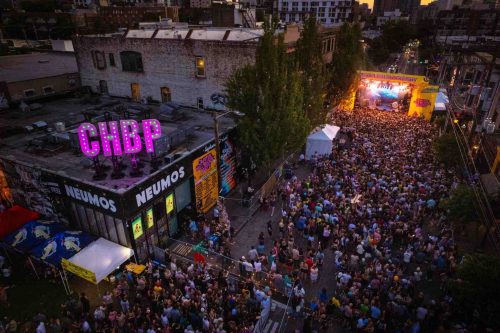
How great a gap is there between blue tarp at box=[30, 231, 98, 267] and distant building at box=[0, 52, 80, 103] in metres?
18.0

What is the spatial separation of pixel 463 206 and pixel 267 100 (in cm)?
1167

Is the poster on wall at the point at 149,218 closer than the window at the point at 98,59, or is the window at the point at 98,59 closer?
the poster on wall at the point at 149,218

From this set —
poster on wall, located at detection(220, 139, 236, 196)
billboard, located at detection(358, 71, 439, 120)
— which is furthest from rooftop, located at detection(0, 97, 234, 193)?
billboard, located at detection(358, 71, 439, 120)

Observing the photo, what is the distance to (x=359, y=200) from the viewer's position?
20156 millimetres

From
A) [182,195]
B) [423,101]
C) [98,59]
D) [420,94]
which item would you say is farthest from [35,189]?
[423,101]

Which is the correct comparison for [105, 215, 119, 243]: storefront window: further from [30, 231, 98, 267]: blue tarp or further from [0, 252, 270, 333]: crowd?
[0, 252, 270, 333]: crowd

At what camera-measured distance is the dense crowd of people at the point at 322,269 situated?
1249cm

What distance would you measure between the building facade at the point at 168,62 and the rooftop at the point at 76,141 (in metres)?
2.53

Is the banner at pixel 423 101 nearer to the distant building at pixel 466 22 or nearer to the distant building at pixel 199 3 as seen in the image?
the distant building at pixel 466 22

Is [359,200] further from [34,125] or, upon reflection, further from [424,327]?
[34,125]

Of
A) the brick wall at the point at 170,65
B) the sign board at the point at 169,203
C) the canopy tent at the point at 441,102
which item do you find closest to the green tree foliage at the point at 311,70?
the brick wall at the point at 170,65

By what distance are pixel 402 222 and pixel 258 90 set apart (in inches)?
436

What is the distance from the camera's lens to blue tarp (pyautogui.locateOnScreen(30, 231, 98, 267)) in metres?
14.6

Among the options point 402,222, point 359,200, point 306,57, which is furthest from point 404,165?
point 306,57
